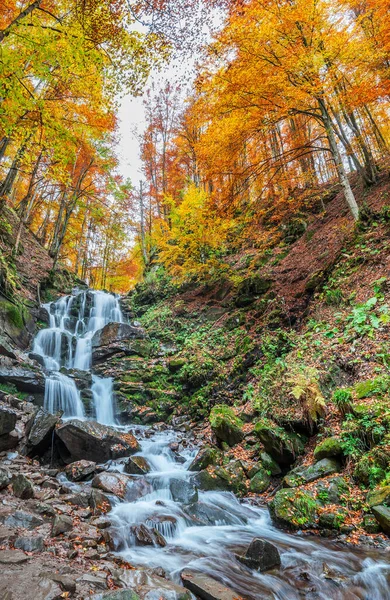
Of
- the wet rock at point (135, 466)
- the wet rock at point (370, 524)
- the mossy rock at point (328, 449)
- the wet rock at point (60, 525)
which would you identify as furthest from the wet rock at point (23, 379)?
the wet rock at point (370, 524)

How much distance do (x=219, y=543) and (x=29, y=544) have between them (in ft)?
8.70

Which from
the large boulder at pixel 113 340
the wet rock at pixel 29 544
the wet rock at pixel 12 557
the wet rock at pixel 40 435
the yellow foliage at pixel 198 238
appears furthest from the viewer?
the large boulder at pixel 113 340

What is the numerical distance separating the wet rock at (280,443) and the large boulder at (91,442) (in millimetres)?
3332

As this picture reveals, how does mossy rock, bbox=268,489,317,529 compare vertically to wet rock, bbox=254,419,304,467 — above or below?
below

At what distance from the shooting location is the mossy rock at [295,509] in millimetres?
4379

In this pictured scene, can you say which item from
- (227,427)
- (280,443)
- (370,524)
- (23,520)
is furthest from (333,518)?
(23,520)

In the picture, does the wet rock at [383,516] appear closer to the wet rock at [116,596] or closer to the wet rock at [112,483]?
the wet rock at [116,596]

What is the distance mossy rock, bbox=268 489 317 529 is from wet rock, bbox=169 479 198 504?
1.57m

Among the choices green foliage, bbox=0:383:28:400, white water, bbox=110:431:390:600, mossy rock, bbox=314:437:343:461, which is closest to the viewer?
white water, bbox=110:431:390:600

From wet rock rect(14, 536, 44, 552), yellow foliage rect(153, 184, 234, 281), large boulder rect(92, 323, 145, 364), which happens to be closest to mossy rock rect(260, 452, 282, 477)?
wet rock rect(14, 536, 44, 552)

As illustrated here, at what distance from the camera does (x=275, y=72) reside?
7703 millimetres

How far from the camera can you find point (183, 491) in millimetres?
5773

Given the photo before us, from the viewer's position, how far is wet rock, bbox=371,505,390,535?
3.85m

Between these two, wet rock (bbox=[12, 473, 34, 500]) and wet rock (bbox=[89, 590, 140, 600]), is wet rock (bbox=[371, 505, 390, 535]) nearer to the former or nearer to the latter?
wet rock (bbox=[89, 590, 140, 600])
